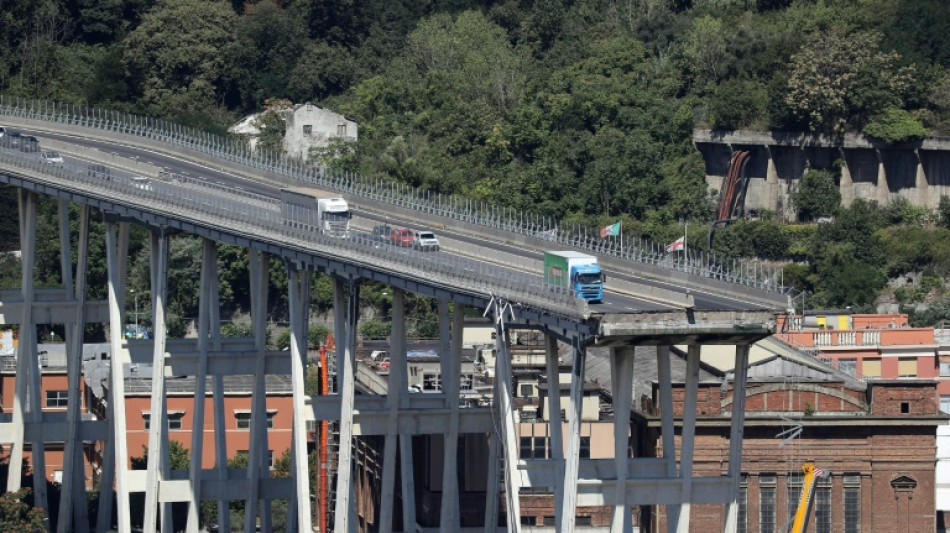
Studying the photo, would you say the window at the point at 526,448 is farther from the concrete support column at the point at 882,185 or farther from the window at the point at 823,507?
the concrete support column at the point at 882,185

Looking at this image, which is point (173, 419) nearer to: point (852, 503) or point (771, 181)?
point (771, 181)

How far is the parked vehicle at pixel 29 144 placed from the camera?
5778 inches

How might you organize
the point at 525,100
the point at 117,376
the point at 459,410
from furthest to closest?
1. the point at 525,100
2. the point at 117,376
3. the point at 459,410

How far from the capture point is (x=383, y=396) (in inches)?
5335

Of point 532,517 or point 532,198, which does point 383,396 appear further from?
point 532,198

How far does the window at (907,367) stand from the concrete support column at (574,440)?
44460 millimetres

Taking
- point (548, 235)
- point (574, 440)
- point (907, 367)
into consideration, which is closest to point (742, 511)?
point (548, 235)

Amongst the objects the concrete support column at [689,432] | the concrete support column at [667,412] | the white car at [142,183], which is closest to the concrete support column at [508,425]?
the concrete support column at [667,412]

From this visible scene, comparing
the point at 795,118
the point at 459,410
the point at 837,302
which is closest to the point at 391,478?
the point at 459,410

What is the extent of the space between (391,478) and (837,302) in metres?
49.9

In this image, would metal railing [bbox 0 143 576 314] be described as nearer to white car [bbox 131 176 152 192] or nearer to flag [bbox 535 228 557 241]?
white car [bbox 131 176 152 192]

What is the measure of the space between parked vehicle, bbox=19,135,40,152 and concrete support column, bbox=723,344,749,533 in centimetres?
4415

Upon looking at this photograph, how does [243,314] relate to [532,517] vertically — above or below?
above

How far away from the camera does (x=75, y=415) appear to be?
149000 mm
